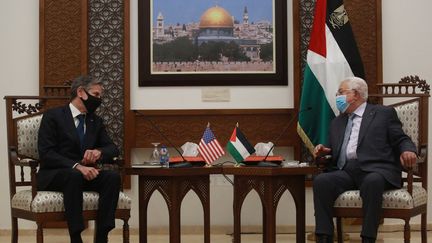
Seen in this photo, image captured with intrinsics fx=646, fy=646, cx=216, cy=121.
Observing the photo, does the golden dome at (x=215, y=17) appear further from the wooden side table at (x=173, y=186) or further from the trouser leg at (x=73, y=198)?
the trouser leg at (x=73, y=198)

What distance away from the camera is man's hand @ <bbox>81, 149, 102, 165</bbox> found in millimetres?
4277

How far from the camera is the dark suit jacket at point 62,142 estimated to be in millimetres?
4227

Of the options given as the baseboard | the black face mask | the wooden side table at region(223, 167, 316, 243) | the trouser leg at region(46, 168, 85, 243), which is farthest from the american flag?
the baseboard

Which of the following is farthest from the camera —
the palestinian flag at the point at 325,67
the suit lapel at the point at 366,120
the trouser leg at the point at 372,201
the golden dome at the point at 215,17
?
the golden dome at the point at 215,17

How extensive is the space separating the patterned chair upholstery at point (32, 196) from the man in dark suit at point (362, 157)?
131 centimetres

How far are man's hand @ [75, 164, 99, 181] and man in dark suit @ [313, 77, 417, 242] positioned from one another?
4.67ft

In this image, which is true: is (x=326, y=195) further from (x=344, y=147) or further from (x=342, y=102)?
(x=342, y=102)

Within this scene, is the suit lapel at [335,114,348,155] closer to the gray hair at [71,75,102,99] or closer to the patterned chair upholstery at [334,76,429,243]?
the patterned chair upholstery at [334,76,429,243]

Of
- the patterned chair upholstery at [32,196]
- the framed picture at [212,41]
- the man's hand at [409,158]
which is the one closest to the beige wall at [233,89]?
the framed picture at [212,41]

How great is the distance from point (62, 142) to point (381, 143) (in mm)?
2147

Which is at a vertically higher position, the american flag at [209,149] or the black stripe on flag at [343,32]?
the black stripe on flag at [343,32]

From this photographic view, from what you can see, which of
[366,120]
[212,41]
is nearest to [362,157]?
[366,120]

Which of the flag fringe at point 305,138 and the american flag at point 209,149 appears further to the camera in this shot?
the flag fringe at point 305,138

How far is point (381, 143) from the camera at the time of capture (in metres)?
4.30
